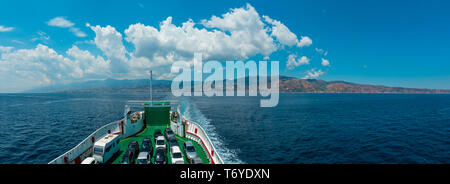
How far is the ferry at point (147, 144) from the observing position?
48.0 feet

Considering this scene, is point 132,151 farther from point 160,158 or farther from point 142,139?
point 142,139

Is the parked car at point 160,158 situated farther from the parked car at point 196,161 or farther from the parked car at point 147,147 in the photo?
the parked car at point 196,161

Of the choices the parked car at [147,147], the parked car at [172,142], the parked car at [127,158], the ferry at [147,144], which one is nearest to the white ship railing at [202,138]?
the ferry at [147,144]

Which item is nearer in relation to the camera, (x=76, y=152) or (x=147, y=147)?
(x=76, y=152)

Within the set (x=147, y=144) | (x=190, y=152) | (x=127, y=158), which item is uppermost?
(x=147, y=144)

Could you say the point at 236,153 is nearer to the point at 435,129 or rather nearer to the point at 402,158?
the point at 402,158

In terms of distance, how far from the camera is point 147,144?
17.3 meters

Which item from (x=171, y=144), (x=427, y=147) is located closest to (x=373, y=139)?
(x=427, y=147)

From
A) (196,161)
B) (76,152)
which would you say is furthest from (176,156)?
(76,152)

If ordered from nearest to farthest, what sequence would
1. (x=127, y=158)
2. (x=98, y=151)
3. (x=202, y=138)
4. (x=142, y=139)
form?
1. (x=127, y=158)
2. (x=98, y=151)
3. (x=202, y=138)
4. (x=142, y=139)

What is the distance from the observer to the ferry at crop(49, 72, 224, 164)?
14.6 m
